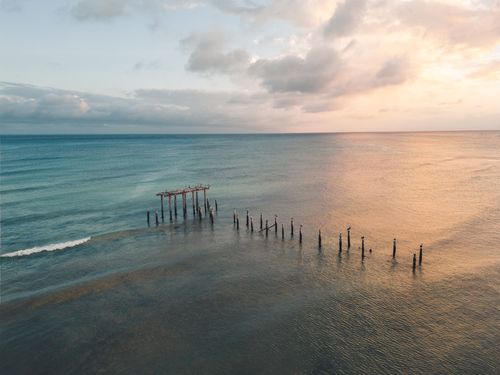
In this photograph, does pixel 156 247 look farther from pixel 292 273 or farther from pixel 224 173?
pixel 224 173

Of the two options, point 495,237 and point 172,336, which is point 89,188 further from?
point 495,237

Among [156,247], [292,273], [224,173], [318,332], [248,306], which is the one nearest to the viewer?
[318,332]

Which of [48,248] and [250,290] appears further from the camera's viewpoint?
[48,248]

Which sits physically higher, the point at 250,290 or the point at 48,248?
the point at 48,248

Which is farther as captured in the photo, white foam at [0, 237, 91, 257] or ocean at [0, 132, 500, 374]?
white foam at [0, 237, 91, 257]

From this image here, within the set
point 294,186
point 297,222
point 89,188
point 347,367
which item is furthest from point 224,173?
point 347,367

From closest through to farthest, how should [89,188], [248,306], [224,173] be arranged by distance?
1. [248,306]
2. [89,188]
3. [224,173]

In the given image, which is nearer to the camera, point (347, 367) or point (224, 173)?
point (347, 367)

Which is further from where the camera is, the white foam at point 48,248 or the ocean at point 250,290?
the white foam at point 48,248

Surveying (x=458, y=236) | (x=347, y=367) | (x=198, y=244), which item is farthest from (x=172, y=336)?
(x=458, y=236)
